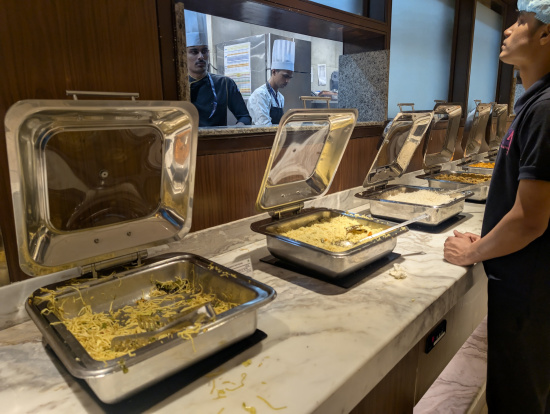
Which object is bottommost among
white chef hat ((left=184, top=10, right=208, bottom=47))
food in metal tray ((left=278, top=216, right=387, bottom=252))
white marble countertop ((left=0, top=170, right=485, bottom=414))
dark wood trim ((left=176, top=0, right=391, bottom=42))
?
white marble countertop ((left=0, top=170, right=485, bottom=414))

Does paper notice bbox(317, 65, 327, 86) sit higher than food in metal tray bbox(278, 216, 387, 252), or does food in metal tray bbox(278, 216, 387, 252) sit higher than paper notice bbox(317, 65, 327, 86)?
paper notice bbox(317, 65, 327, 86)

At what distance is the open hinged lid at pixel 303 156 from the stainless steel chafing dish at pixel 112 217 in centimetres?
33

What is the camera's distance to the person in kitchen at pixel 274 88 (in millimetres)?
3210

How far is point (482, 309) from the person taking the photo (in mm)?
1566

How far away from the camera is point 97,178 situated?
0.93 m

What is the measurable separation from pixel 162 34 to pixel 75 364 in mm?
878

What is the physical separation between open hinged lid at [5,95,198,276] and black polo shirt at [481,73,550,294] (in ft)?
2.87

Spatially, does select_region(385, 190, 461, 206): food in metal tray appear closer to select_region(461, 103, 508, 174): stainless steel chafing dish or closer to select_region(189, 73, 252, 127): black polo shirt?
select_region(461, 103, 508, 174): stainless steel chafing dish

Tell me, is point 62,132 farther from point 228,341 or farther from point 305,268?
point 305,268

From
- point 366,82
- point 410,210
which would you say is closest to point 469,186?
point 410,210

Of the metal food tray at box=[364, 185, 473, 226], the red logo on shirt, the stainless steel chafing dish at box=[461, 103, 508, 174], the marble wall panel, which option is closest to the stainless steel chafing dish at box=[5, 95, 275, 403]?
the red logo on shirt

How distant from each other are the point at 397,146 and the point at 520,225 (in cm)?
90

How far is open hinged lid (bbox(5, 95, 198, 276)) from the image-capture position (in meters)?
0.78

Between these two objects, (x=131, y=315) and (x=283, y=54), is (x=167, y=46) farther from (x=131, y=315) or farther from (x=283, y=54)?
(x=283, y=54)
